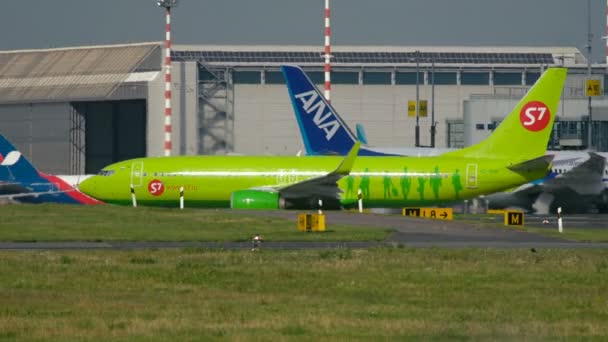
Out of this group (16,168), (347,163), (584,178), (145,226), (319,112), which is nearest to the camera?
(145,226)

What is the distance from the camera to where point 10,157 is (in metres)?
82.0

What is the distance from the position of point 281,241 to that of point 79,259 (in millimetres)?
9619

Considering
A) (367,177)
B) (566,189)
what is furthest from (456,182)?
(566,189)

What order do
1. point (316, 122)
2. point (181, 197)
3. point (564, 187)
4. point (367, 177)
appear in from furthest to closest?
1. point (316, 122)
2. point (564, 187)
3. point (367, 177)
4. point (181, 197)

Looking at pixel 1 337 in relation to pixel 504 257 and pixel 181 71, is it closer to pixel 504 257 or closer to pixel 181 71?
pixel 504 257

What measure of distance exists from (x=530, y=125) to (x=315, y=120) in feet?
72.2

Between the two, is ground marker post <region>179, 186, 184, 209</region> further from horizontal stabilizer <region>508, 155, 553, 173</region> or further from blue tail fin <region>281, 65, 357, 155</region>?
blue tail fin <region>281, 65, 357, 155</region>

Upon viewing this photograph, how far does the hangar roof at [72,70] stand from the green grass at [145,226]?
74.8m

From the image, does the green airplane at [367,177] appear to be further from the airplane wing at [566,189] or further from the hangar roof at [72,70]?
the hangar roof at [72,70]

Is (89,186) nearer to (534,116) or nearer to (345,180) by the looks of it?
(345,180)

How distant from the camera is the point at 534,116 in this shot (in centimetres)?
7050

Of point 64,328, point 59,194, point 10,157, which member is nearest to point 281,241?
point 64,328

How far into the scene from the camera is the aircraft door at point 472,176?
229 ft

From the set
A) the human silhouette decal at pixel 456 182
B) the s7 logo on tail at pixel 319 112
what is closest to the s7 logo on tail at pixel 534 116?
the human silhouette decal at pixel 456 182
